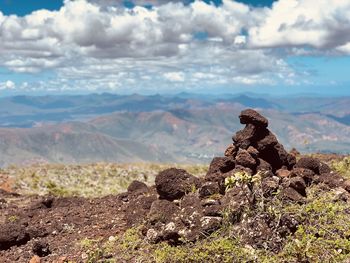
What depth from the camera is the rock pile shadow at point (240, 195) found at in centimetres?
1143

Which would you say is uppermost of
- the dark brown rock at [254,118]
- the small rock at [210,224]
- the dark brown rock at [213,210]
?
the dark brown rock at [254,118]

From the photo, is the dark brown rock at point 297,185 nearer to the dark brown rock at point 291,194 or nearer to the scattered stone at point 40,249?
the dark brown rock at point 291,194

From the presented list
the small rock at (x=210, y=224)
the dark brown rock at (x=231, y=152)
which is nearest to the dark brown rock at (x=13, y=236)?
the small rock at (x=210, y=224)

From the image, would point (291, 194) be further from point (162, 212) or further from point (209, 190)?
point (162, 212)

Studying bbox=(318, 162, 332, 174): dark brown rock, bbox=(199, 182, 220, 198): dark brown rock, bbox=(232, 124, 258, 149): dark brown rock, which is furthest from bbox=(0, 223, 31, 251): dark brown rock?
bbox=(318, 162, 332, 174): dark brown rock

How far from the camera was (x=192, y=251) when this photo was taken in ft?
36.5

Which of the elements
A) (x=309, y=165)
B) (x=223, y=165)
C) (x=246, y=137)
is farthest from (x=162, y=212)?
(x=309, y=165)

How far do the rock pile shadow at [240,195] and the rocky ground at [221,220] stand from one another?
0.03 m

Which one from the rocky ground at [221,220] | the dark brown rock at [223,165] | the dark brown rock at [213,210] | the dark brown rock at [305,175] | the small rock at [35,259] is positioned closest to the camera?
the rocky ground at [221,220]

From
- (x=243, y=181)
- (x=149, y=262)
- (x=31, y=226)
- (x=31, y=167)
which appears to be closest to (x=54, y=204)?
(x=31, y=226)

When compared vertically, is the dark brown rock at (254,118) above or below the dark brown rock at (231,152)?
above

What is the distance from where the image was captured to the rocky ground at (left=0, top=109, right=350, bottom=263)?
1085 cm

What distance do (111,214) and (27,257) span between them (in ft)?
14.4

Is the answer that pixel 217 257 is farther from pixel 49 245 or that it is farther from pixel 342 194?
pixel 49 245
